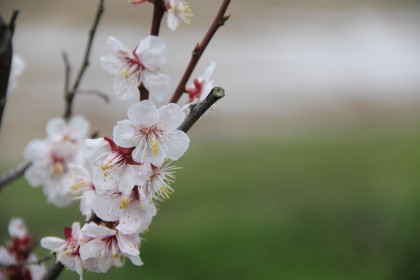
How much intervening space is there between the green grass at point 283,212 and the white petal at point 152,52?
1.34 m

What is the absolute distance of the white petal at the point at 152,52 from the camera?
38.2 inches

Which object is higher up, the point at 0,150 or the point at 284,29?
the point at 284,29

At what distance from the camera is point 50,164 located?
1380mm

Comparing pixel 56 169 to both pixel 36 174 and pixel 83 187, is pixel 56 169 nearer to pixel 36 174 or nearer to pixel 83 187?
pixel 36 174

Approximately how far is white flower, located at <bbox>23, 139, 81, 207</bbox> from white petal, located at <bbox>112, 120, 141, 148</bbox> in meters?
0.46

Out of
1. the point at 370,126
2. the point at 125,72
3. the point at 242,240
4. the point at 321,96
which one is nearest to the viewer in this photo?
the point at 125,72

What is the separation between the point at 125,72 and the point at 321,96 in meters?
6.25

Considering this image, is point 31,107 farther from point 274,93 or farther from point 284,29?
point 284,29

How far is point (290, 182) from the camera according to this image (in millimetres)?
4949

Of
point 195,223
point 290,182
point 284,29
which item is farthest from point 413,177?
point 284,29

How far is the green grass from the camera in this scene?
337 cm

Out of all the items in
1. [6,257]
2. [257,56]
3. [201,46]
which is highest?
[257,56]

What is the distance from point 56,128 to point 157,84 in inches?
19.6

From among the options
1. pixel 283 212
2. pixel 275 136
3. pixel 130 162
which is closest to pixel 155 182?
pixel 130 162
